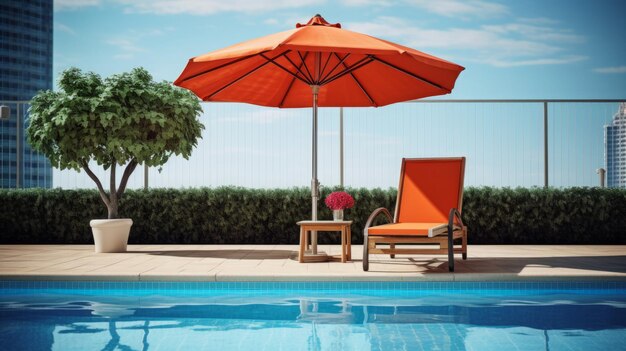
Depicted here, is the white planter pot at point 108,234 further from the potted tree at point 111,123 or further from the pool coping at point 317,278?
the pool coping at point 317,278

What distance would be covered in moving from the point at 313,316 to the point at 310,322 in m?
0.21

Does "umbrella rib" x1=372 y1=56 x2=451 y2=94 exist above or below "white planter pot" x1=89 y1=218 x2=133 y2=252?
above

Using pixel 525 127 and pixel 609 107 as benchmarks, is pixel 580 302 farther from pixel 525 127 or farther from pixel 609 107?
pixel 609 107

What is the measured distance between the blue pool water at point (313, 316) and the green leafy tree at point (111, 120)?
2.65 meters

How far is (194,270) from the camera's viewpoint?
6.36 metres

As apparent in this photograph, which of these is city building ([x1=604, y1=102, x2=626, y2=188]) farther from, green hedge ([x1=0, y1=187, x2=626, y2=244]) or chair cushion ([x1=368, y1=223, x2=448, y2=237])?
chair cushion ([x1=368, y1=223, x2=448, y2=237])

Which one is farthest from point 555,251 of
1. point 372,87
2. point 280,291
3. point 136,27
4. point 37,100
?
point 136,27

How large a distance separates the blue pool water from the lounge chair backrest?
1.55 metres

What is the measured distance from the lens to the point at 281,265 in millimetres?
6805

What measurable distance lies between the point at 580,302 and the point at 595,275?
1.97 feet

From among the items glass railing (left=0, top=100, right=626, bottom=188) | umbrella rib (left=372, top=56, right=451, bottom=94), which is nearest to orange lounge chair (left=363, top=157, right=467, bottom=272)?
umbrella rib (left=372, top=56, right=451, bottom=94)

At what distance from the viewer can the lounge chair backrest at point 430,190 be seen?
7.41 m

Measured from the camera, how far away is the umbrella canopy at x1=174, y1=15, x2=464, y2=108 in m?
6.55

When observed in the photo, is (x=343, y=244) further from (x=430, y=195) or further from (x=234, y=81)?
(x=234, y=81)
